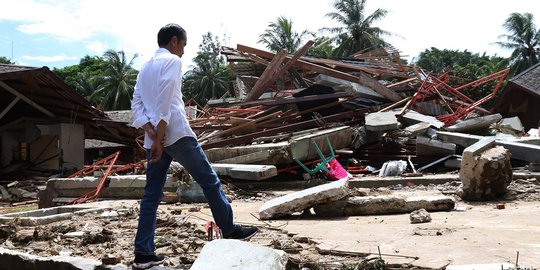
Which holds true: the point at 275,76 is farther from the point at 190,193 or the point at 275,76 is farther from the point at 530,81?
the point at 530,81

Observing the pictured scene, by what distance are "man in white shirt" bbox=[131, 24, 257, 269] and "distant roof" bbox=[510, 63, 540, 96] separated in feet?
68.3

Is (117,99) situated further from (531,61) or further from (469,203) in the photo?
(469,203)

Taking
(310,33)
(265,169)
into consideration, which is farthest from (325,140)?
(310,33)

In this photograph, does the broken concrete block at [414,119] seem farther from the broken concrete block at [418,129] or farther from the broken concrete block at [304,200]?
the broken concrete block at [304,200]

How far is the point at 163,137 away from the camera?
3.92 meters

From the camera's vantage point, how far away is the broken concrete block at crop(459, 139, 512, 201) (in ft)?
22.6

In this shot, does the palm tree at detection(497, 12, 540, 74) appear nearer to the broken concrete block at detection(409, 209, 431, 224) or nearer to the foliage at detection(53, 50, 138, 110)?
the foliage at detection(53, 50, 138, 110)

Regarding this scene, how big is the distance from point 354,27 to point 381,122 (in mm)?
39635

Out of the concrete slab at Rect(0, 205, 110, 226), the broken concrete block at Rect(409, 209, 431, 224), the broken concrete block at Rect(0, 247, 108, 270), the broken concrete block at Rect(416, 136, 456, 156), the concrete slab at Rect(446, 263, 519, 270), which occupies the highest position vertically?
the broken concrete block at Rect(416, 136, 456, 156)

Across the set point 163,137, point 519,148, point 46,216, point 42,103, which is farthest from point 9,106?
point 163,137

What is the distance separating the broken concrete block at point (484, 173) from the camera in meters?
6.89

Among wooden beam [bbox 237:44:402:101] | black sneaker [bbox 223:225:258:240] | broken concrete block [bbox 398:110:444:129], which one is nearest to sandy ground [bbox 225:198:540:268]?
black sneaker [bbox 223:225:258:240]

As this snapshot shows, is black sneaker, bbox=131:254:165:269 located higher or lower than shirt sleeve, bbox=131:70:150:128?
lower

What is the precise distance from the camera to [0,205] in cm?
1325
